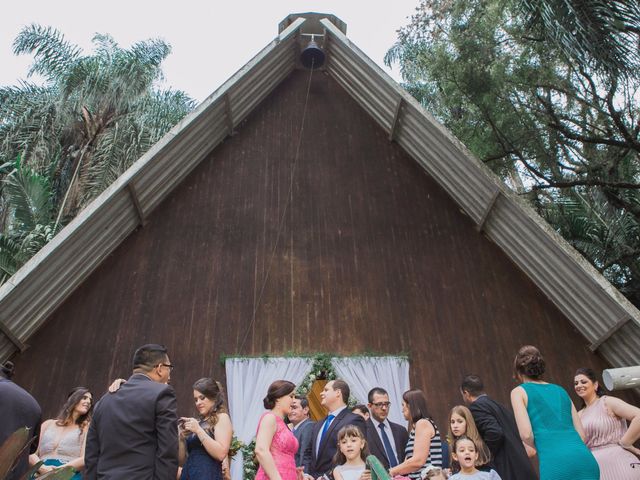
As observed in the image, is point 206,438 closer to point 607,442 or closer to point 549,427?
point 549,427

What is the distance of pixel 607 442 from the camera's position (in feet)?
16.9

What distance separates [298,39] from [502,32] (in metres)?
4.07

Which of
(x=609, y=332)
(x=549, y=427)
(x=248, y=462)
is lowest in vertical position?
(x=549, y=427)

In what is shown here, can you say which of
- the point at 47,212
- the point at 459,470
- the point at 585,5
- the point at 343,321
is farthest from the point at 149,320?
the point at 47,212

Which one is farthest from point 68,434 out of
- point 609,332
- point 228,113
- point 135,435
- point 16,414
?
point 609,332

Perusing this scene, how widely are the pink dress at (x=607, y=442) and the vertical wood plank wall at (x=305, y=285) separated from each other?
10.6ft

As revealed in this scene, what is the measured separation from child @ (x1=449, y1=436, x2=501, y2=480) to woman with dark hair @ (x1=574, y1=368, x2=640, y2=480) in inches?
41.9

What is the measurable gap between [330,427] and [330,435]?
0.19 feet

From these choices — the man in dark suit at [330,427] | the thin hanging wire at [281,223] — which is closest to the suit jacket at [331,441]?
the man in dark suit at [330,427]

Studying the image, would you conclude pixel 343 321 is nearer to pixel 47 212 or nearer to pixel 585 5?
pixel 585 5

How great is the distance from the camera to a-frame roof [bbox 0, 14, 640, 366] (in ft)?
26.5

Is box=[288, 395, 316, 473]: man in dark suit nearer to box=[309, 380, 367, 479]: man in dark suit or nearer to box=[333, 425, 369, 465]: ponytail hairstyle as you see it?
box=[309, 380, 367, 479]: man in dark suit

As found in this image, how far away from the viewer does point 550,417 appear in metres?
4.39

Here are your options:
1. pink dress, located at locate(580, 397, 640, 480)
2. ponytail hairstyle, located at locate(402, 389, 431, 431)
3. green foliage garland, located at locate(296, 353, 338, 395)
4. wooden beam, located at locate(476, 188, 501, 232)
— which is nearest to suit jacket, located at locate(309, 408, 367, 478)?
ponytail hairstyle, located at locate(402, 389, 431, 431)
